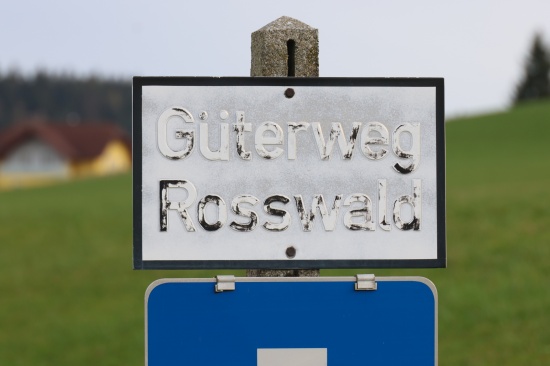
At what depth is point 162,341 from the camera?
2527mm

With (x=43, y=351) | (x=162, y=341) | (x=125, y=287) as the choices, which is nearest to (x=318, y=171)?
(x=162, y=341)

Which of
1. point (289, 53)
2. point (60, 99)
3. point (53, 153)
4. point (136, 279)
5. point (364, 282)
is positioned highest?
point (60, 99)

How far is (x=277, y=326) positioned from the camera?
2512mm

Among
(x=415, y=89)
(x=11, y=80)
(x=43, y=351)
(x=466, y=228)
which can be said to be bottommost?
(x=43, y=351)

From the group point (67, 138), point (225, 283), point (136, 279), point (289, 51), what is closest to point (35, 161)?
point (67, 138)

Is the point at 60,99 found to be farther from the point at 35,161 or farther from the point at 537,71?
the point at 537,71

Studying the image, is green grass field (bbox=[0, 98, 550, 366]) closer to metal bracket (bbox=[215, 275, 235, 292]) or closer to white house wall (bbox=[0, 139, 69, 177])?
metal bracket (bbox=[215, 275, 235, 292])

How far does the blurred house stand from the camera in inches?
3366

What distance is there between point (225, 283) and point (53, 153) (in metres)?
86.0

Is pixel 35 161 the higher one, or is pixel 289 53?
pixel 35 161

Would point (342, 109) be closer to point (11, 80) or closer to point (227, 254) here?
point (227, 254)

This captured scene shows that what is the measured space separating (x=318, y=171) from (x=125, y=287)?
628 inches

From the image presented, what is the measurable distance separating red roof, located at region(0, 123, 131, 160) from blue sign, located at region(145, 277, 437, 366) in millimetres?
84294

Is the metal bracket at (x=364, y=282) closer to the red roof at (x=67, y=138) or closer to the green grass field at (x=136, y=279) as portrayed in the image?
the green grass field at (x=136, y=279)
